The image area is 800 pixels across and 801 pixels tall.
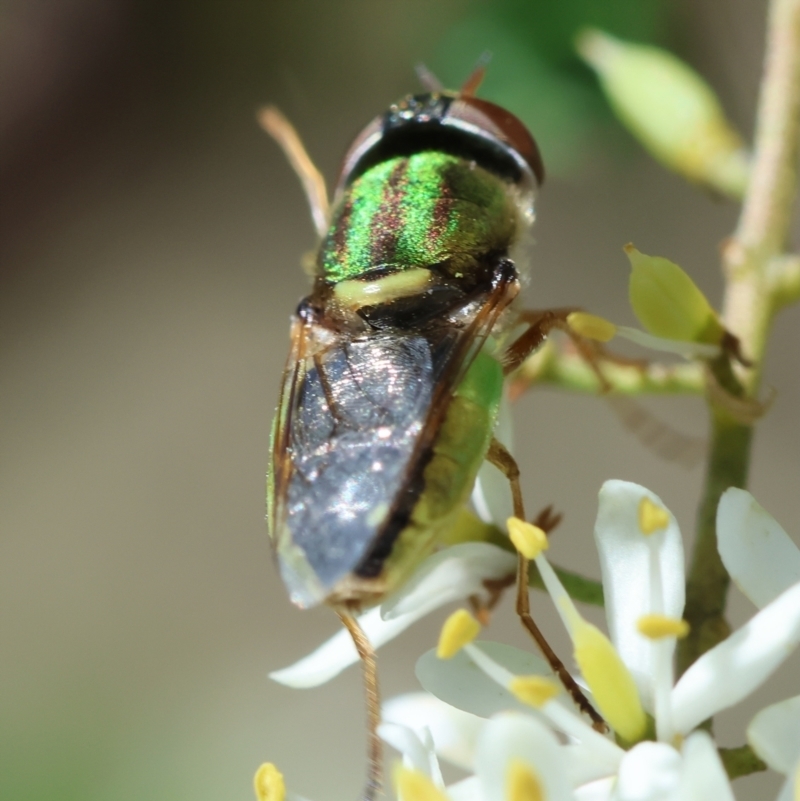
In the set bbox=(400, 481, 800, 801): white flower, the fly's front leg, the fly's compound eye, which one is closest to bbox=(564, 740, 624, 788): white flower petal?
bbox=(400, 481, 800, 801): white flower

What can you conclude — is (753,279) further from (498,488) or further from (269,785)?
(269,785)

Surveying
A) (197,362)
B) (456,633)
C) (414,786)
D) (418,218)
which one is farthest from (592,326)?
(197,362)

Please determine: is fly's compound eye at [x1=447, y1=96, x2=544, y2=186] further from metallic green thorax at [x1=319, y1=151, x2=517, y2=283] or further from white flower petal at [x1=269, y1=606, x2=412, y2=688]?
white flower petal at [x1=269, y1=606, x2=412, y2=688]

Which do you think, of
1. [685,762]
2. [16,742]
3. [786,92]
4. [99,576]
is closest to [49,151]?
[99,576]

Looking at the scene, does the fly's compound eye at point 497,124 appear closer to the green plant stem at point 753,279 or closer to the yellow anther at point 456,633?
the green plant stem at point 753,279

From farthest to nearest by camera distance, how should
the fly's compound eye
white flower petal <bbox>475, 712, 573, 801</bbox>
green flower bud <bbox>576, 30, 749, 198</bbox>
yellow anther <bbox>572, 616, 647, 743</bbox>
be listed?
green flower bud <bbox>576, 30, 749, 198</bbox> < the fly's compound eye < yellow anther <bbox>572, 616, 647, 743</bbox> < white flower petal <bbox>475, 712, 573, 801</bbox>

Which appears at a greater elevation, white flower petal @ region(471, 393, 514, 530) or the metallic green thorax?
the metallic green thorax
